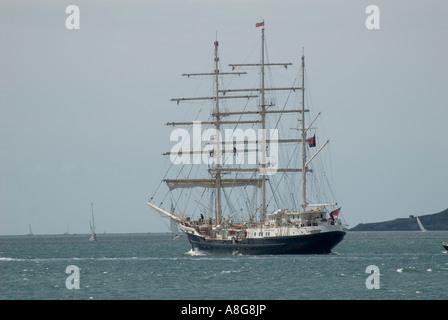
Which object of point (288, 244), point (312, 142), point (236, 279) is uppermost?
point (312, 142)

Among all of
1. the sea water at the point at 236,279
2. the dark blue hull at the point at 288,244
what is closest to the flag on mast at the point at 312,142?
the dark blue hull at the point at 288,244

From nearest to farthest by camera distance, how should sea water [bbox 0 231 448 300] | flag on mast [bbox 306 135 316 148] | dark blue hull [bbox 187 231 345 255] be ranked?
sea water [bbox 0 231 448 300], dark blue hull [bbox 187 231 345 255], flag on mast [bbox 306 135 316 148]

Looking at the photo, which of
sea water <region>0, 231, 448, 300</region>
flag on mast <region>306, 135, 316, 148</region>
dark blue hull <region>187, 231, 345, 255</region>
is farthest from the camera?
flag on mast <region>306, 135, 316, 148</region>

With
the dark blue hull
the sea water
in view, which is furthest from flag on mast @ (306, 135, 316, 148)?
the sea water

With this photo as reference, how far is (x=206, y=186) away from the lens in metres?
135

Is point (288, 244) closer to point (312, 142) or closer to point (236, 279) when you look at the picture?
point (312, 142)

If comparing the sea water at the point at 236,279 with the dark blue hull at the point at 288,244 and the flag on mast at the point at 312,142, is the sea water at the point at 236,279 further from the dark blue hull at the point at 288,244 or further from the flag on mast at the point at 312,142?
the flag on mast at the point at 312,142

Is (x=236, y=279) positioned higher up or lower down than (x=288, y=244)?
lower down

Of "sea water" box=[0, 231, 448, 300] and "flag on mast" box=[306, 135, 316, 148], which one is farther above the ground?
"flag on mast" box=[306, 135, 316, 148]

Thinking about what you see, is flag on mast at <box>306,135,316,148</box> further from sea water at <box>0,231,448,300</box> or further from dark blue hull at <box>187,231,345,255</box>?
sea water at <box>0,231,448,300</box>

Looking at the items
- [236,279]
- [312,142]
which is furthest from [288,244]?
[236,279]
